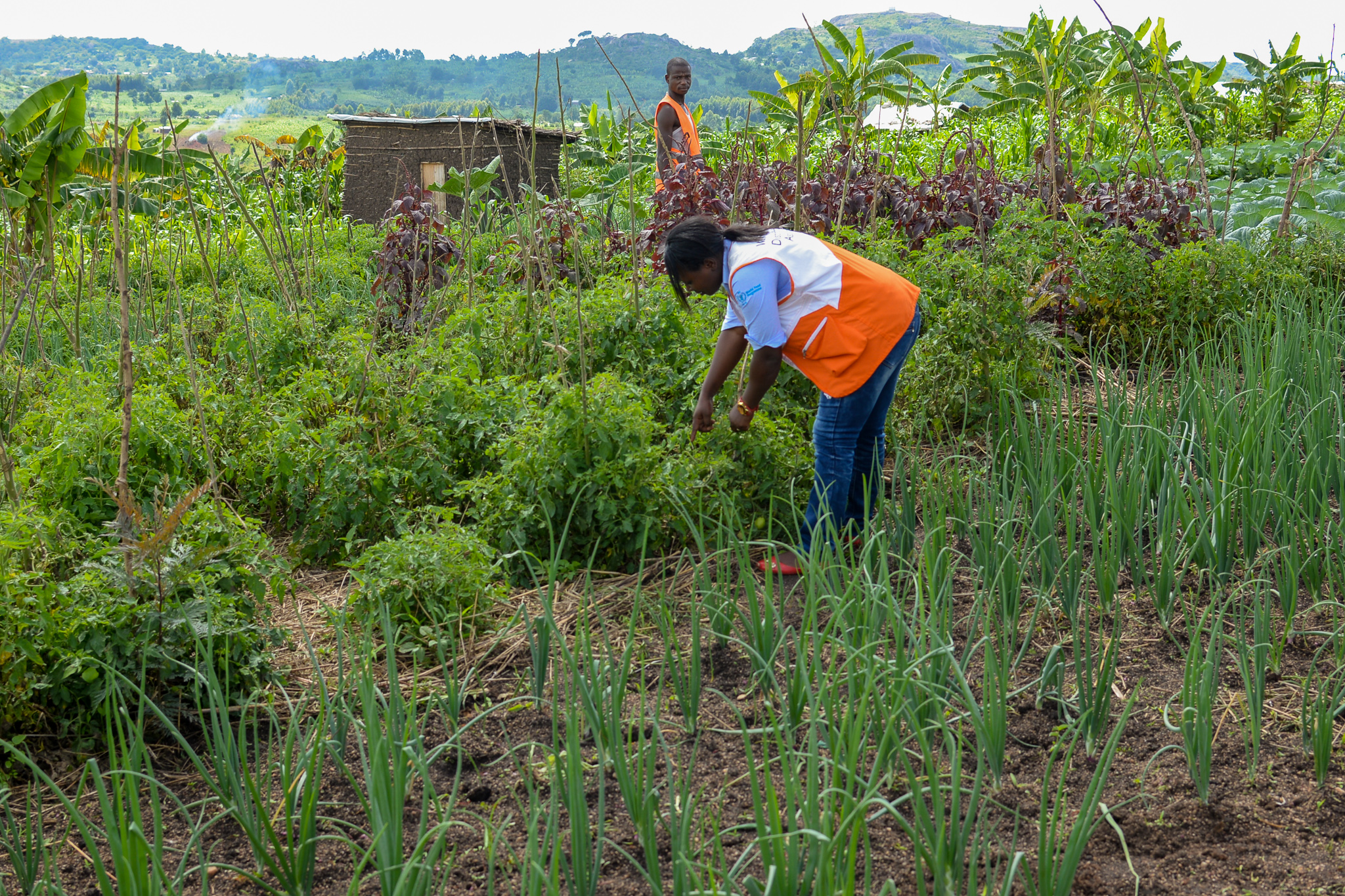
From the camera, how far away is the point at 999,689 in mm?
2010

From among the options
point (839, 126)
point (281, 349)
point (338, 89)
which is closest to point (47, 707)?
point (281, 349)

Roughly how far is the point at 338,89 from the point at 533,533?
89.5m

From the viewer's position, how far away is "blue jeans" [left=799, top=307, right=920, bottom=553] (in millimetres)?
3250

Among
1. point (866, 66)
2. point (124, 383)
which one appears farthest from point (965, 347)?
point (866, 66)

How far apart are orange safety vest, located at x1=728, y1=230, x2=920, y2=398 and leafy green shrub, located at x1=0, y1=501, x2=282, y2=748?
1.67 m

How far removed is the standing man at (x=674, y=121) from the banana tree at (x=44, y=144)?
9.99 ft

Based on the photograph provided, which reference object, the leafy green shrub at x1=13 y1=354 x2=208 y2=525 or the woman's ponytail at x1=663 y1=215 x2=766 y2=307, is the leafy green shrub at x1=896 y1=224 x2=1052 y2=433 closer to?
the woman's ponytail at x1=663 y1=215 x2=766 y2=307

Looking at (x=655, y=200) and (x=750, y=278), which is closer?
(x=750, y=278)

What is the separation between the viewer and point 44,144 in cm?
442

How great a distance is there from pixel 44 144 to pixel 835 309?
3632mm

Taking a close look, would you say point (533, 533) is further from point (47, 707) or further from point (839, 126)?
point (839, 126)

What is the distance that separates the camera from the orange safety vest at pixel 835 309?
10.3 ft

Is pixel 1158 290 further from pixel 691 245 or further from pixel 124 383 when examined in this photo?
pixel 124 383

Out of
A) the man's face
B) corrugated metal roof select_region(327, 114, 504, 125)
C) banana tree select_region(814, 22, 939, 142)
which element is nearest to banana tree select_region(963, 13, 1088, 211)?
banana tree select_region(814, 22, 939, 142)
